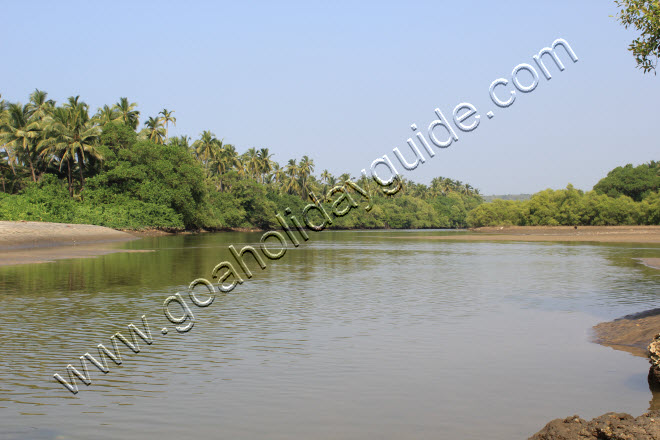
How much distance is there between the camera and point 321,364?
1207cm

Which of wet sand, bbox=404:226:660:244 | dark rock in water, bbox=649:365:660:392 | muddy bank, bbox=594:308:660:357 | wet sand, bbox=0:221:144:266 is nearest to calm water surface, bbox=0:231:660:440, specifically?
dark rock in water, bbox=649:365:660:392

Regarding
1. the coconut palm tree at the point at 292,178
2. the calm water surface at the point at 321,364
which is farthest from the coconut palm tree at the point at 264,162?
the calm water surface at the point at 321,364

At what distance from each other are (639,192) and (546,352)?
151 metres

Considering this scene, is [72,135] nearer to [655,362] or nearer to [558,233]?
[655,362]

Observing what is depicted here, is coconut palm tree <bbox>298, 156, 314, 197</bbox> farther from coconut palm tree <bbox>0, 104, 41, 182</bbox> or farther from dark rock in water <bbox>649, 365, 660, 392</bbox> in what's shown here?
dark rock in water <bbox>649, 365, 660, 392</bbox>

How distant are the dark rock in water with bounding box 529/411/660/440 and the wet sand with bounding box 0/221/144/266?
1326 inches

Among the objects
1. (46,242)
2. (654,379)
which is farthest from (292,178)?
(654,379)

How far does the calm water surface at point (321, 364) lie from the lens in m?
8.62

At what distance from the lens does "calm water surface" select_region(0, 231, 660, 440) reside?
8.62m

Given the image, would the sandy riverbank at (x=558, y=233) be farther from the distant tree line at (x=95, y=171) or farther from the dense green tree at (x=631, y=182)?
the distant tree line at (x=95, y=171)

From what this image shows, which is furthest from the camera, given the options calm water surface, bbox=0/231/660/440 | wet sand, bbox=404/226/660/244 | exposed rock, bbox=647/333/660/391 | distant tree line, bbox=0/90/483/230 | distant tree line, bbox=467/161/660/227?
distant tree line, bbox=467/161/660/227

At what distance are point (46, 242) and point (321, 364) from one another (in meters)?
Result: 47.5

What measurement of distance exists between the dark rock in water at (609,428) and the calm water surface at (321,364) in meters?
1.48

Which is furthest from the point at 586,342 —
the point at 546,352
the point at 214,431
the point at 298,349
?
the point at 214,431
